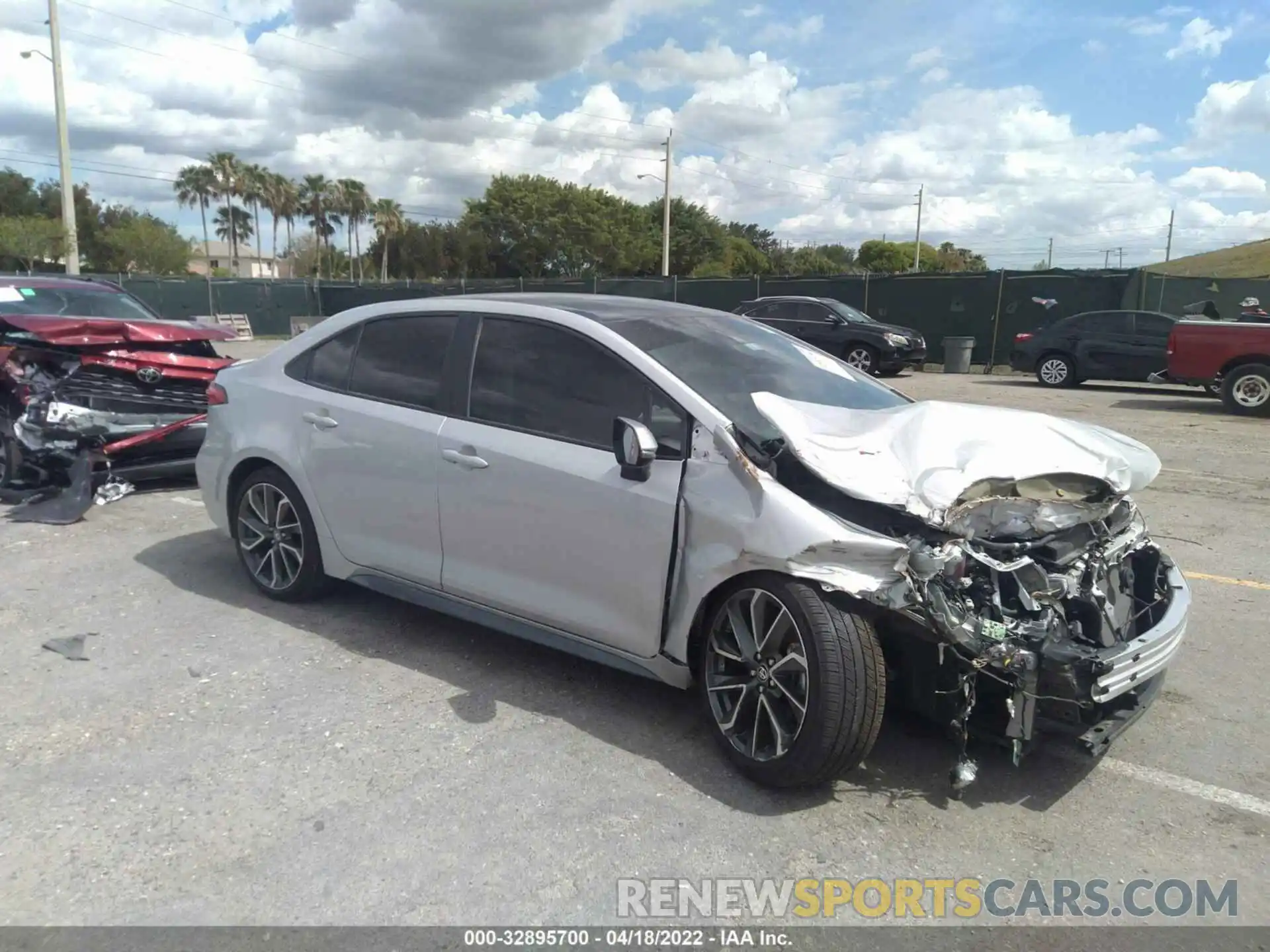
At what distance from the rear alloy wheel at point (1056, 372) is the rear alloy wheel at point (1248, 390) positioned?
167 inches

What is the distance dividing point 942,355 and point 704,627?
21.3 metres

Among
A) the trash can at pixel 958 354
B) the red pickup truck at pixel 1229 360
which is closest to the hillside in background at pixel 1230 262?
the trash can at pixel 958 354

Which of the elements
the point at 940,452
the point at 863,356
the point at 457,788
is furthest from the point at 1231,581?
the point at 863,356

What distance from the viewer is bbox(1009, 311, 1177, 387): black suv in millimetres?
17109

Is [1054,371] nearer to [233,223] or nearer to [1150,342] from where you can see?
[1150,342]

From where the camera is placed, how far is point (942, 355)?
23.3 m

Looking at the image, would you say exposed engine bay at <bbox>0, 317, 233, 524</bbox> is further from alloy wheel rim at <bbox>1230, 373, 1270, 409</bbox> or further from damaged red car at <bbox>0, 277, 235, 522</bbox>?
alloy wheel rim at <bbox>1230, 373, 1270, 409</bbox>

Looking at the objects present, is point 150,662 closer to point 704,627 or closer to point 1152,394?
point 704,627

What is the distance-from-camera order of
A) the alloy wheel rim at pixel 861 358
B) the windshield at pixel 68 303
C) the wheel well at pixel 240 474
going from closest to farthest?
the wheel well at pixel 240 474
the windshield at pixel 68 303
the alloy wheel rim at pixel 861 358

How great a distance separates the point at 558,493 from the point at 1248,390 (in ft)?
44.0

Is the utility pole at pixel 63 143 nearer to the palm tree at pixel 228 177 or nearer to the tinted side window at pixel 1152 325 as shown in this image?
the tinted side window at pixel 1152 325

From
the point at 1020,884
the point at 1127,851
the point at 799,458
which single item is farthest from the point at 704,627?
the point at 1127,851

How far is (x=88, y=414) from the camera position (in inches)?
294

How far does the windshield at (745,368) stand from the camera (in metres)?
3.81
